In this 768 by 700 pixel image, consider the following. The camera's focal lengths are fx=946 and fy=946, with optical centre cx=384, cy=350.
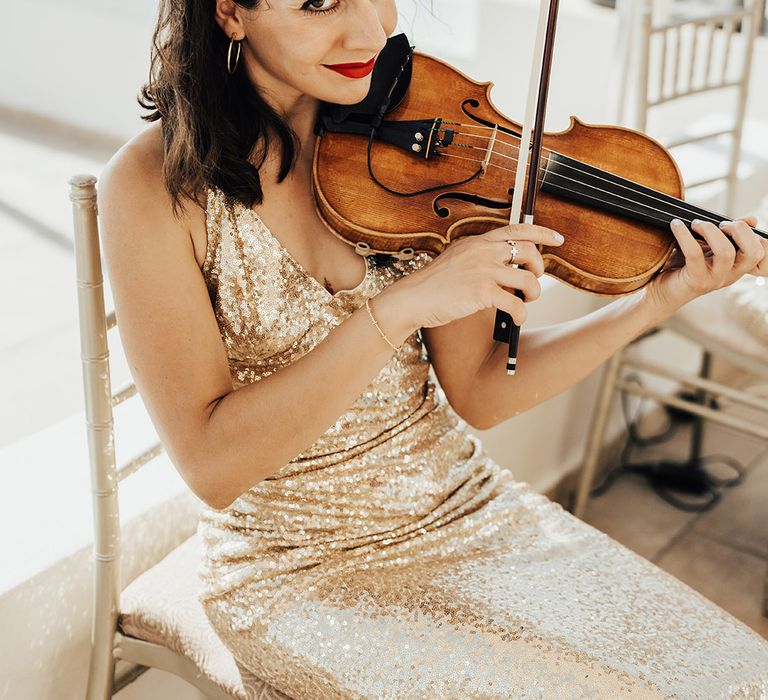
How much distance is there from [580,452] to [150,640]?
4.45ft

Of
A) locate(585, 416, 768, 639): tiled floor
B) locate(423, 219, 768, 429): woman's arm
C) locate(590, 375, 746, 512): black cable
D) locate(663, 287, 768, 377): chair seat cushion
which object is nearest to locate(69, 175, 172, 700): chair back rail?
locate(423, 219, 768, 429): woman's arm

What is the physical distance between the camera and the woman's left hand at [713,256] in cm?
97

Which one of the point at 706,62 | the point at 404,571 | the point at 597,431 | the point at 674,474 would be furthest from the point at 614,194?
the point at 674,474

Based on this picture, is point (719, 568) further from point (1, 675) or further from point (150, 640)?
point (1, 675)

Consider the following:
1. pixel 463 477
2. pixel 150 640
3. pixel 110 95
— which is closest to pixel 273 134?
pixel 463 477

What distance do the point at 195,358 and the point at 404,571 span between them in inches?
13.2

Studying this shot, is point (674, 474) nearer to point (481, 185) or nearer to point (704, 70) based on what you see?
point (704, 70)

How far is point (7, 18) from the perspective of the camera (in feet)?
15.7

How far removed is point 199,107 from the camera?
973 millimetres

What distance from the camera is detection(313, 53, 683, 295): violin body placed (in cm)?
101

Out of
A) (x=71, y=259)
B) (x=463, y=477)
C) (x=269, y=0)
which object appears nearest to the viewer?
(x=269, y=0)

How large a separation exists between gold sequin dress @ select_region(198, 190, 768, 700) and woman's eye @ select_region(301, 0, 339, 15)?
8.6 inches

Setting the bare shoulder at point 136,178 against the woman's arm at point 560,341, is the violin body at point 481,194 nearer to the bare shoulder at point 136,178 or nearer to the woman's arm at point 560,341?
the woman's arm at point 560,341

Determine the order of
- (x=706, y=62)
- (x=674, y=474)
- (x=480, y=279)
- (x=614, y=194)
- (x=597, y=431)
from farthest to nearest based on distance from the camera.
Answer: (x=674, y=474) → (x=706, y=62) → (x=597, y=431) → (x=614, y=194) → (x=480, y=279)
